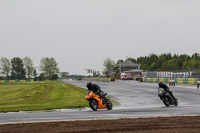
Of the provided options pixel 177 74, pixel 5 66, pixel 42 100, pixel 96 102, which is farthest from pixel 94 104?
pixel 5 66

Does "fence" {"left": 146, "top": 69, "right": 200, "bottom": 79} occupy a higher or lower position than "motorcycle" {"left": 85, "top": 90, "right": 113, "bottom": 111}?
higher

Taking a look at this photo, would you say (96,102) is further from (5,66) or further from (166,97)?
(5,66)

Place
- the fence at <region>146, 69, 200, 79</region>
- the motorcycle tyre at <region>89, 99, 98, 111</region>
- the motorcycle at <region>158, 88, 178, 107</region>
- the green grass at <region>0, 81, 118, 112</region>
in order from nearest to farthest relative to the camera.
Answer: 1. the motorcycle tyre at <region>89, 99, 98, 111</region>
2. the motorcycle at <region>158, 88, 178, 107</region>
3. the green grass at <region>0, 81, 118, 112</region>
4. the fence at <region>146, 69, 200, 79</region>

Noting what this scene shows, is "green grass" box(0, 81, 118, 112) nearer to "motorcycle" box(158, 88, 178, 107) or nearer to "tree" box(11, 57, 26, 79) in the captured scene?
"motorcycle" box(158, 88, 178, 107)

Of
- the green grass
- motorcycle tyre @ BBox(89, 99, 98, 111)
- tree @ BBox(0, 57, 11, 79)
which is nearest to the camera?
motorcycle tyre @ BBox(89, 99, 98, 111)

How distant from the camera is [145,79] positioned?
3664 inches

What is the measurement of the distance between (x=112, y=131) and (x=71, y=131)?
1.08 meters

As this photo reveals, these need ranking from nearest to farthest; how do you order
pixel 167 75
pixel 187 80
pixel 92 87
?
pixel 92 87 < pixel 187 80 < pixel 167 75

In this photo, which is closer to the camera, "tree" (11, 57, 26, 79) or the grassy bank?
the grassy bank

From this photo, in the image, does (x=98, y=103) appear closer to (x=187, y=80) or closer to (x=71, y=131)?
(x=71, y=131)

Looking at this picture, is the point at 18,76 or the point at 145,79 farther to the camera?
the point at 18,76

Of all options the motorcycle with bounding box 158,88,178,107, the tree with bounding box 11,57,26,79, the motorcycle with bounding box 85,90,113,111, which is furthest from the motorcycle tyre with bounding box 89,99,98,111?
the tree with bounding box 11,57,26,79

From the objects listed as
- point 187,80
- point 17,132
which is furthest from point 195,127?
point 187,80

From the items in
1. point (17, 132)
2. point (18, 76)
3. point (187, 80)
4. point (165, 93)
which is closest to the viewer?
point (17, 132)
